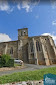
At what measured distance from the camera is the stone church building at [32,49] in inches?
967

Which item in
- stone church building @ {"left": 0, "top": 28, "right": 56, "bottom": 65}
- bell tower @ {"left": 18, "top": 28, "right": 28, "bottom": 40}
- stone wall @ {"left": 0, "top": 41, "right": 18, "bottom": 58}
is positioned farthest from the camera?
bell tower @ {"left": 18, "top": 28, "right": 28, "bottom": 40}

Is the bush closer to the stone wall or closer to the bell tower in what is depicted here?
the stone wall

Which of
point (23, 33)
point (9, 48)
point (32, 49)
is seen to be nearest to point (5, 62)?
point (32, 49)

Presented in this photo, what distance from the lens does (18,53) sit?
94.4 ft

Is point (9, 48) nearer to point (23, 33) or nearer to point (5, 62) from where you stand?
point (23, 33)

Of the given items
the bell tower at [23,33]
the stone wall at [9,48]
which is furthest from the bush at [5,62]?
the bell tower at [23,33]

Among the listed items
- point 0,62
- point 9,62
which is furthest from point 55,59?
point 0,62

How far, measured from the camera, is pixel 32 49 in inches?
1074

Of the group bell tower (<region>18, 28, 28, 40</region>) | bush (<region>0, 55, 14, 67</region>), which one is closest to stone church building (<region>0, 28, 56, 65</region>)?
bell tower (<region>18, 28, 28, 40</region>)

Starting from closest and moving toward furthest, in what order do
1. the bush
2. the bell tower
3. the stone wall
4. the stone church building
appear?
the bush → the stone church building → the stone wall → the bell tower

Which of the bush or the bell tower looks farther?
the bell tower

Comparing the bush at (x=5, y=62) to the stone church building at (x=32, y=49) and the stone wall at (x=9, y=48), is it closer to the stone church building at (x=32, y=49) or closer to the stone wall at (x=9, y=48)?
the stone church building at (x=32, y=49)

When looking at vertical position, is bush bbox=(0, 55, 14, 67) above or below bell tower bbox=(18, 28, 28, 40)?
below

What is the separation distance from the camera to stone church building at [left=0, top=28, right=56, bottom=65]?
80.6ft
